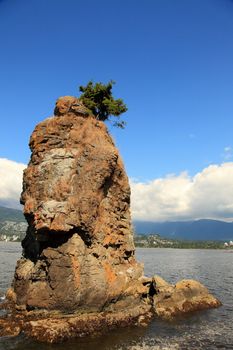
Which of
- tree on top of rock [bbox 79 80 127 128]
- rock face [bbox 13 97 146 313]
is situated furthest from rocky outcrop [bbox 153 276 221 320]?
tree on top of rock [bbox 79 80 127 128]

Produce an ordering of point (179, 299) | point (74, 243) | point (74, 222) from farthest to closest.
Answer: point (179, 299) → point (74, 243) → point (74, 222)

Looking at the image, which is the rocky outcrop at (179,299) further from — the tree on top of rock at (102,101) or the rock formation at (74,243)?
the tree on top of rock at (102,101)

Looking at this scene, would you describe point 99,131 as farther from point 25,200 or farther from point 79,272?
point 79,272

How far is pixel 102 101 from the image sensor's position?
164ft

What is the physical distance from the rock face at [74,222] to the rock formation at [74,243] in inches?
4.2

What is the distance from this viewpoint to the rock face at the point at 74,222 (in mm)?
36875

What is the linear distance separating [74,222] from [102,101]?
803 inches

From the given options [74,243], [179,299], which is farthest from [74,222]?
[179,299]

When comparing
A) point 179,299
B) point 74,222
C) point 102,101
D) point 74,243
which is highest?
point 102,101

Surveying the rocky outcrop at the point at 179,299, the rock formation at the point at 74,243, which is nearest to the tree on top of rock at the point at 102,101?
the rock formation at the point at 74,243

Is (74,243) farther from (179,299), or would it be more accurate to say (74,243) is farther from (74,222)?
(179,299)

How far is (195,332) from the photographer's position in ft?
115

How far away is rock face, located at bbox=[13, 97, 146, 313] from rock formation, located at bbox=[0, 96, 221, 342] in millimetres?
107

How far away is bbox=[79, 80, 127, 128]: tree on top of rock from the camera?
163 ft
